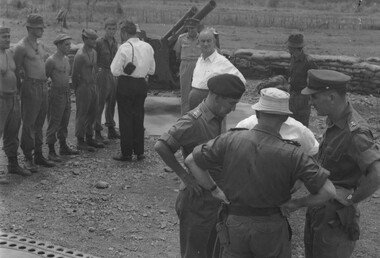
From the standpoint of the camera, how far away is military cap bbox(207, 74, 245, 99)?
3.62m

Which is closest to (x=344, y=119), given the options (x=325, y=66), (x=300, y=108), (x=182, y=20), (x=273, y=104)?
(x=273, y=104)

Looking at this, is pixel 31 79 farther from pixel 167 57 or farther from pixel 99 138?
pixel 167 57

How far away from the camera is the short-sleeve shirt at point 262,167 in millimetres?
3109

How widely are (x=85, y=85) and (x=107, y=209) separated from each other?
86.1 inches

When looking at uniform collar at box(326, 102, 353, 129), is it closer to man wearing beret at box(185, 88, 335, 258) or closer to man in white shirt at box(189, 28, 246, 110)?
man wearing beret at box(185, 88, 335, 258)

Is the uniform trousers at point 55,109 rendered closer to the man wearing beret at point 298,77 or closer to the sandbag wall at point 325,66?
the man wearing beret at point 298,77

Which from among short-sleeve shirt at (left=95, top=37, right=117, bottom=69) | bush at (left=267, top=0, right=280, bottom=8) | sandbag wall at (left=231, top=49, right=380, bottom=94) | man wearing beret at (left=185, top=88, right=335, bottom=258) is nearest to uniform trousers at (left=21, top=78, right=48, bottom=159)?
short-sleeve shirt at (left=95, top=37, right=117, bottom=69)

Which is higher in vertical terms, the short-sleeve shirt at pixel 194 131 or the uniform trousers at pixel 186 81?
the short-sleeve shirt at pixel 194 131

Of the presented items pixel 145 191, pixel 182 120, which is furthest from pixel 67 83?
pixel 182 120

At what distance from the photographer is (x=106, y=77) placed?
826 cm

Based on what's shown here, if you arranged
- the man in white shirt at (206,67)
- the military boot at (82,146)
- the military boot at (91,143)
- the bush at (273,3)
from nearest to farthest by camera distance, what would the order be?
the man in white shirt at (206,67)
the military boot at (82,146)
the military boot at (91,143)
the bush at (273,3)

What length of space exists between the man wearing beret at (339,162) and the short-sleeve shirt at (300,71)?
10.7 feet

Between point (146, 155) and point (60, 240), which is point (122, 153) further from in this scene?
point (60, 240)

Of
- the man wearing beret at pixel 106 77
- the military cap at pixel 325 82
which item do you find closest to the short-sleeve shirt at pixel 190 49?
the man wearing beret at pixel 106 77
